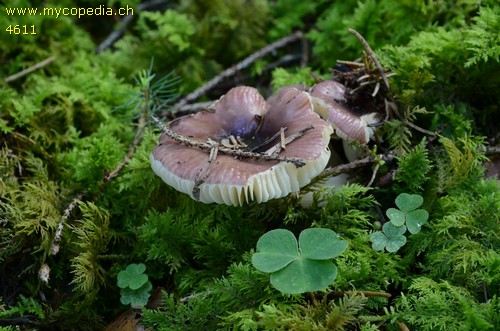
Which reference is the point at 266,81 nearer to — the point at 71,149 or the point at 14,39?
the point at 71,149

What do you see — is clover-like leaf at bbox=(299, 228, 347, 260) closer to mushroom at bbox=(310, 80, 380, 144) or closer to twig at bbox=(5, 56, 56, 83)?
mushroom at bbox=(310, 80, 380, 144)

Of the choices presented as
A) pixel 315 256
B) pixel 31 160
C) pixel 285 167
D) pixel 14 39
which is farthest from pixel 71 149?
pixel 315 256

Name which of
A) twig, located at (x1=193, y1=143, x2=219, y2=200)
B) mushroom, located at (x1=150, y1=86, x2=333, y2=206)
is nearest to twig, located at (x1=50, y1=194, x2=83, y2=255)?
mushroom, located at (x1=150, y1=86, x2=333, y2=206)

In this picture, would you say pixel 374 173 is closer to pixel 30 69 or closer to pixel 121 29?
pixel 30 69

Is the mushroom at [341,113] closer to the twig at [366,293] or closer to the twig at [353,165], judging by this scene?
the twig at [353,165]

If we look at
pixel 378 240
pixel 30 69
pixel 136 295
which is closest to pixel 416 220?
pixel 378 240

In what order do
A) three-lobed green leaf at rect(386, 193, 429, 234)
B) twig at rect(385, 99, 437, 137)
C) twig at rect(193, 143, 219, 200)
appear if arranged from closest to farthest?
twig at rect(193, 143, 219, 200), three-lobed green leaf at rect(386, 193, 429, 234), twig at rect(385, 99, 437, 137)

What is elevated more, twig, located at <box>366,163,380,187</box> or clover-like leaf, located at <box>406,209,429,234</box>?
twig, located at <box>366,163,380,187</box>
